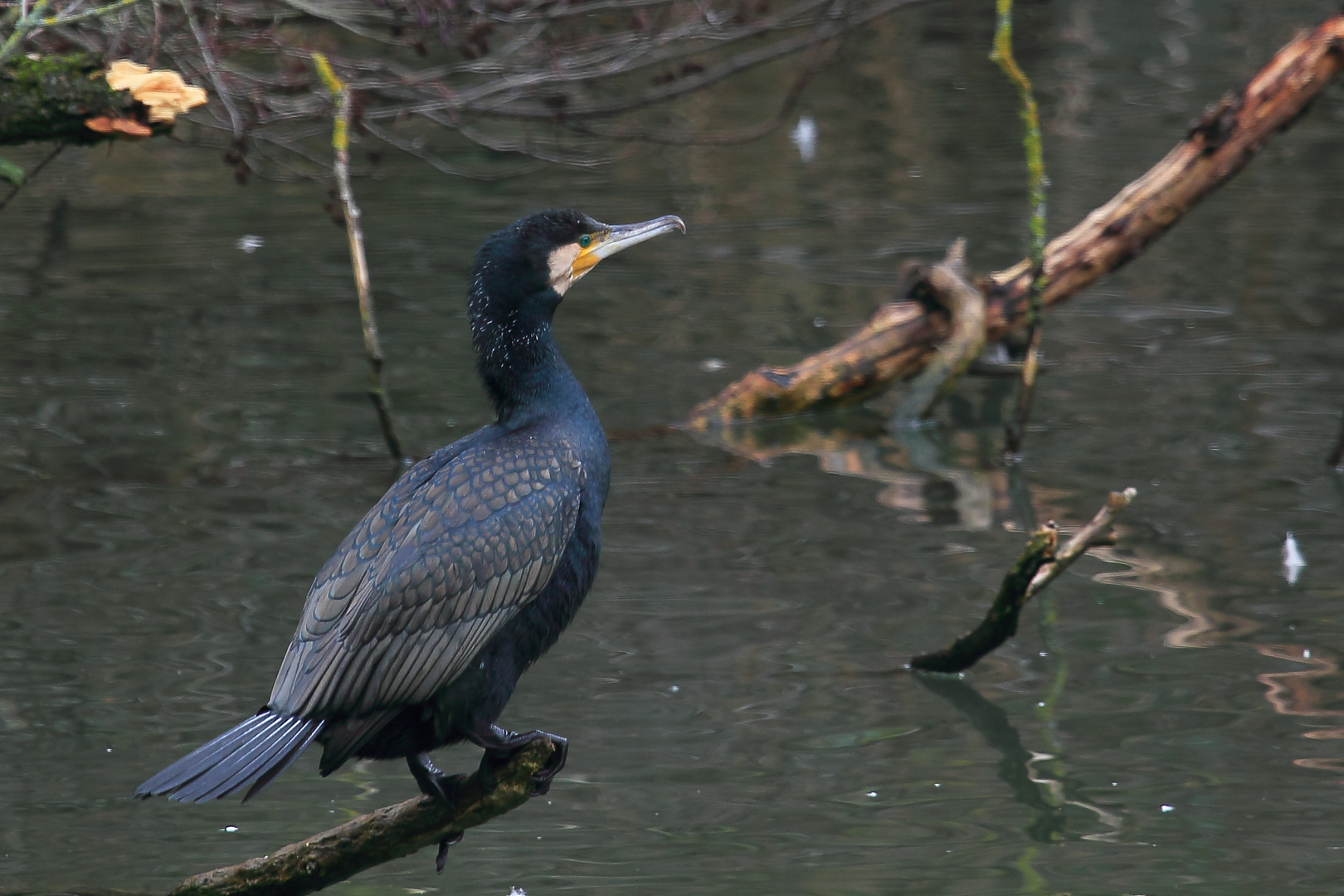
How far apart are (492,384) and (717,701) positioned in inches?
68.5

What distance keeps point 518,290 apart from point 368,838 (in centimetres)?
122

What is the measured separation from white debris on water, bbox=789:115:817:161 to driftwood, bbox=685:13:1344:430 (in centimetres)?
528

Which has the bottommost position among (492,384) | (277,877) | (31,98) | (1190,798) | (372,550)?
(1190,798)

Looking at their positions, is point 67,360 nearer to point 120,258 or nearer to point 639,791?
point 120,258

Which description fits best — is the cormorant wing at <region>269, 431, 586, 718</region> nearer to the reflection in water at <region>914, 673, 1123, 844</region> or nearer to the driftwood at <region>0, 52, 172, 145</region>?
the reflection in water at <region>914, 673, 1123, 844</region>

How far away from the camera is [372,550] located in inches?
133

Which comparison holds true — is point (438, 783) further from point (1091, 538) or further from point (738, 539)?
point (738, 539)

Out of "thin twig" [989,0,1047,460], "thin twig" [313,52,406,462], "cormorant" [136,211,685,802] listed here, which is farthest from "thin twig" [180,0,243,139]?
"thin twig" [989,0,1047,460]

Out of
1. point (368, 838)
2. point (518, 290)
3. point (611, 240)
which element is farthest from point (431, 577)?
point (611, 240)

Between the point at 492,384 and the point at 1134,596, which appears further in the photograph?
the point at 1134,596

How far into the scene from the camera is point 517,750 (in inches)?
128

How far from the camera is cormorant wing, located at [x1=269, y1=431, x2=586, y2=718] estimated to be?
3176 mm

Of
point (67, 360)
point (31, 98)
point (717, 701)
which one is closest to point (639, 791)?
point (717, 701)

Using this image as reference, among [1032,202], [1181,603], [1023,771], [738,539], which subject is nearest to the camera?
[1023,771]
